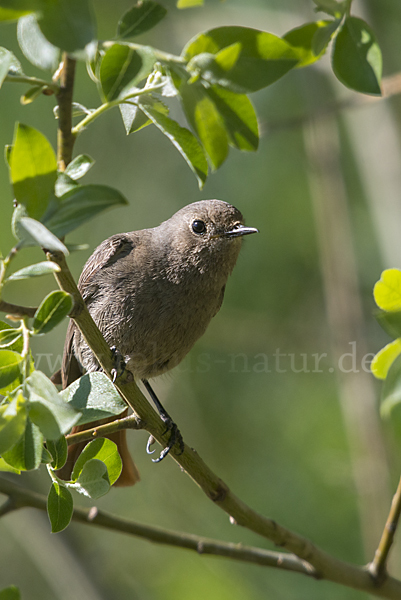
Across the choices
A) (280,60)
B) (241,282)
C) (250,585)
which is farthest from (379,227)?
(280,60)

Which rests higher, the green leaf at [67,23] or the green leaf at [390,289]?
the green leaf at [67,23]

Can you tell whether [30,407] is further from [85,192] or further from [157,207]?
[157,207]

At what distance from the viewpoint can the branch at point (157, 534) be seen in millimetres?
2699

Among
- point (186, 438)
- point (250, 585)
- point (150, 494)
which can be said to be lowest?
point (250, 585)

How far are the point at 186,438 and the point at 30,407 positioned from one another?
6024mm

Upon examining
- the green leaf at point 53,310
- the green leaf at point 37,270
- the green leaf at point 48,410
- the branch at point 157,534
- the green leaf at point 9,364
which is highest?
the green leaf at point 37,270

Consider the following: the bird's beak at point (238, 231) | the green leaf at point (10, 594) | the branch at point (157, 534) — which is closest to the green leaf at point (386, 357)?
the green leaf at point (10, 594)

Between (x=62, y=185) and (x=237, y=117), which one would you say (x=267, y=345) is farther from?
(x=62, y=185)

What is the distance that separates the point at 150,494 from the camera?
7.39 meters

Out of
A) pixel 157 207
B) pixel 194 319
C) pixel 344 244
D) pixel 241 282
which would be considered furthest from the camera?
pixel 157 207

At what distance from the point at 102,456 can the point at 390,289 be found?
1.00 m

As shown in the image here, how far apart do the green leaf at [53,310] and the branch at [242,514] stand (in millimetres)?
509

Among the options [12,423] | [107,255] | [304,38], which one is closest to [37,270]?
[12,423]

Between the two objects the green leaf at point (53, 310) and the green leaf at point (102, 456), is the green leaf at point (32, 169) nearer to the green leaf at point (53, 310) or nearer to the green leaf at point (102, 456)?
the green leaf at point (53, 310)
